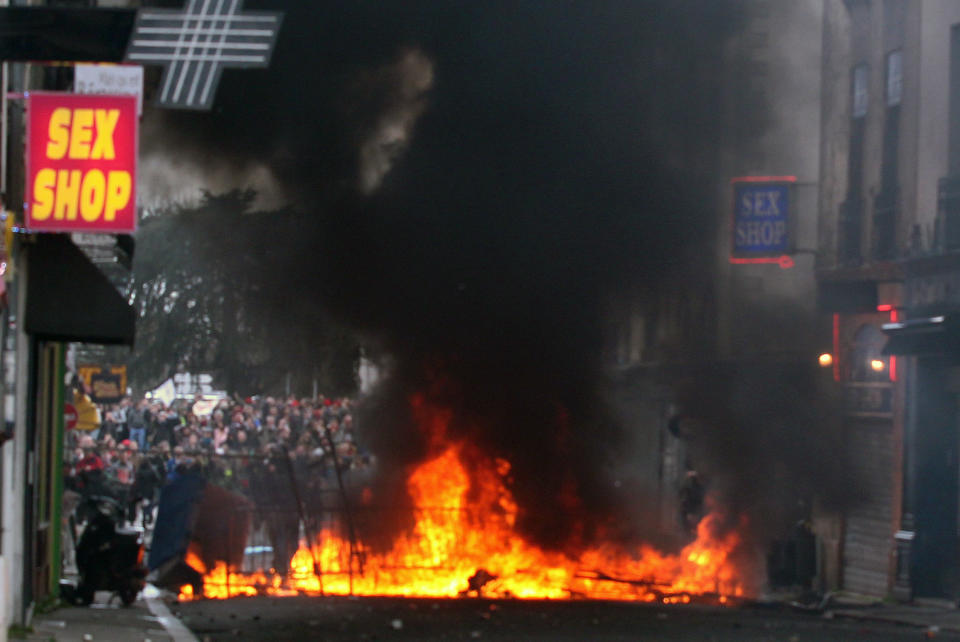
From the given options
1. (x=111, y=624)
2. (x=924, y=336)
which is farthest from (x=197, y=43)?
(x=924, y=336)

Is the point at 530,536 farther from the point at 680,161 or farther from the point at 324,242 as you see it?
the point at 680,161

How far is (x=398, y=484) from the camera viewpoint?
20.3 m

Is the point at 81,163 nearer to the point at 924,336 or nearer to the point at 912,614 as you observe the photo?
the point at 912,614

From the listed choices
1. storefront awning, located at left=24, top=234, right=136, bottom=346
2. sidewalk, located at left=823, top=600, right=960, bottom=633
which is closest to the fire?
sidewalk, located at left=823, top=600, right=960, bottom=633

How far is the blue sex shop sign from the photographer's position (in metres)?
21.2

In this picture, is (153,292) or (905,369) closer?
(905,369)

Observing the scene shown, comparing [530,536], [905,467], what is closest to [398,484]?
[530,536]

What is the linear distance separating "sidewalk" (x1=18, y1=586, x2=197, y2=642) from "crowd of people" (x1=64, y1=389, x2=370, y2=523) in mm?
2212

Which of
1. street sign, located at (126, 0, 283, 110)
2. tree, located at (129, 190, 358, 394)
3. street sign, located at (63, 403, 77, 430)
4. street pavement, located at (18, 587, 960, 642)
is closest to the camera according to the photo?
street sign, located at (126, 0, 283, 110)

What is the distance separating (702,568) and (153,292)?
68.3ft

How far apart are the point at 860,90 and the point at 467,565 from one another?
8.31m

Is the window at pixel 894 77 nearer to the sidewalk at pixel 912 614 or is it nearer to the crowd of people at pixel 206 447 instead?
the sidewalk at pixel 912 614

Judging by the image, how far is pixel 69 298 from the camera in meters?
12.5

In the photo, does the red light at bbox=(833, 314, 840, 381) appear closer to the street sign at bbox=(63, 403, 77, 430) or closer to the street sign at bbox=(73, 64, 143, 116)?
the street sign at bbox=(63, 403, 77, 430)
